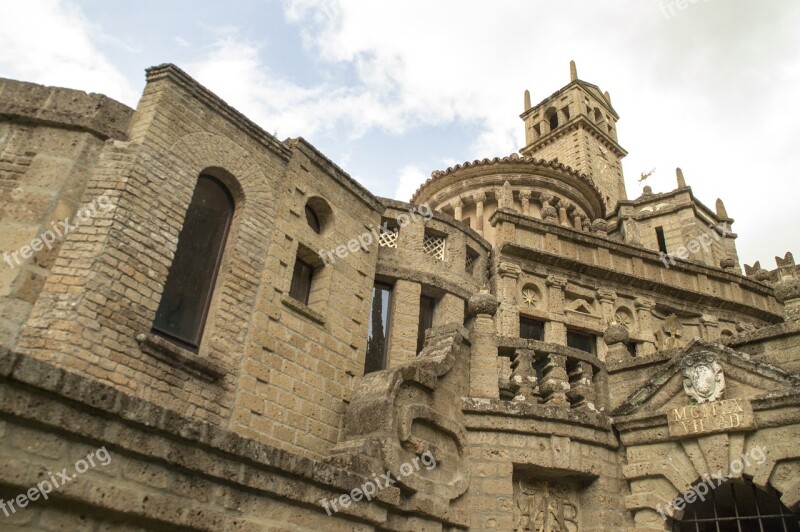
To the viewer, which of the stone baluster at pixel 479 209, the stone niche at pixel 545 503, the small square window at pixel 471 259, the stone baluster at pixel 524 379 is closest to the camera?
the stone niche at pixel 545 503

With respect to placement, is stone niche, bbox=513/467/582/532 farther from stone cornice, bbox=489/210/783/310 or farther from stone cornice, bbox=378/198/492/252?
stone cornice, bbox=489/210/783/310

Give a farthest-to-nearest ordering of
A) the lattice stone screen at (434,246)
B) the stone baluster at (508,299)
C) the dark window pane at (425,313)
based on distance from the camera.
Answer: the stone baluster at (508,299)
the lattice stone screen at (434,246)
the dark window pane at (425,313)

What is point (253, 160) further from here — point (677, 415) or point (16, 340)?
point (677, 415)

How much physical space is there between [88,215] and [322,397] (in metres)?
4.25

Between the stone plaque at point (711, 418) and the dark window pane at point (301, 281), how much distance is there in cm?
588

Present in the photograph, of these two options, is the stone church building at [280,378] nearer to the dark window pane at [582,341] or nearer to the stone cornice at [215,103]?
the stone cornice at [215,103]

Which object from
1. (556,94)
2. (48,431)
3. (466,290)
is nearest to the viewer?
(48,431)

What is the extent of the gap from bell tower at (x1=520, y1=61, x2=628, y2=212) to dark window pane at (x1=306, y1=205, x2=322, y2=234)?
24186 mm

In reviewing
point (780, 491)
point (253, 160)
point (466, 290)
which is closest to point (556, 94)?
point (466, 290)

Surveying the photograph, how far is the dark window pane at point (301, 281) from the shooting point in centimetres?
1062

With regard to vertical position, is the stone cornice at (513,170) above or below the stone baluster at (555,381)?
above

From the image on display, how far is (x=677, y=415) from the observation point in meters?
8.15

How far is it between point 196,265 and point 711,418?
727 cm

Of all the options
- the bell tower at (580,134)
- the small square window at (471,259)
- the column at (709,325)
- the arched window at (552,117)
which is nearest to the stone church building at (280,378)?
the small square window at (471,259)
